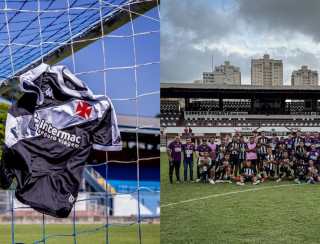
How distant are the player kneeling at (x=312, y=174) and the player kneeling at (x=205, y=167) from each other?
2.88 ft

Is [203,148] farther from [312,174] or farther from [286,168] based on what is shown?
[312,174]

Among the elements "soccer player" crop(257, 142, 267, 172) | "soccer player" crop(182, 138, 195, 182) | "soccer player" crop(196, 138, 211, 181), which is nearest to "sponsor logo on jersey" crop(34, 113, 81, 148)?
"soccer player" crop(182, 138, 195, 182)

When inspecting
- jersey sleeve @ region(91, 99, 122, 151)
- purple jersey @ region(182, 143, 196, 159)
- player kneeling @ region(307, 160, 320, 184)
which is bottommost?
player kneeling @ region(307, 160, 320, 184)

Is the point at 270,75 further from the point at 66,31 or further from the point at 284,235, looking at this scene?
the point at 66,31

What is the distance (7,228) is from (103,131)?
1.86 meters

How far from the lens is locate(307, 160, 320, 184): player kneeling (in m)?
4.30

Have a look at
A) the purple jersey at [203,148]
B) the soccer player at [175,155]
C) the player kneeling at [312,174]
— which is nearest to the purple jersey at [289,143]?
the player kneeling at [312,174]

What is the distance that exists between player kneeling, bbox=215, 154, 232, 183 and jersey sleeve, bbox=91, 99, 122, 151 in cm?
252

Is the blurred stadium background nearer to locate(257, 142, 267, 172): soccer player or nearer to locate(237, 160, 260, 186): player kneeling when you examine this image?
locate(237, 160, 260, 186): player kneeling

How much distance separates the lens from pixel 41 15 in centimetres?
209

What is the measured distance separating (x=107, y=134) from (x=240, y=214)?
141cm

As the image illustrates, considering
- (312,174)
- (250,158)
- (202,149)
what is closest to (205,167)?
(202,149)

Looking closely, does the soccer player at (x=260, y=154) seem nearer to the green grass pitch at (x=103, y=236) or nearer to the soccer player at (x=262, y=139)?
the soccer player at (x=262, y=139)

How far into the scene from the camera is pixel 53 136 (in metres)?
1.80
